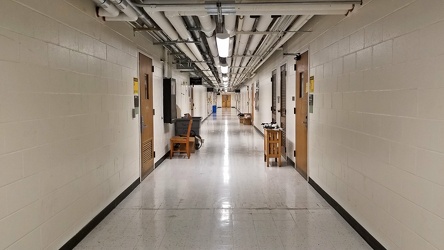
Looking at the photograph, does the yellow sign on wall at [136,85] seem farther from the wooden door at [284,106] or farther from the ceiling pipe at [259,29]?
the wooden door at [284,106]

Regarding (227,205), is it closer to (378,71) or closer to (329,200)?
(329,200)

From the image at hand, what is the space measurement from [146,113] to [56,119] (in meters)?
3.00

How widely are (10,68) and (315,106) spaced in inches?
155

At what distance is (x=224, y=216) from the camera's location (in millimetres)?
3648

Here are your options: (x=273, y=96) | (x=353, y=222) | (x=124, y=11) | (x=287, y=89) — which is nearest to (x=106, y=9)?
(x=124, y=11)

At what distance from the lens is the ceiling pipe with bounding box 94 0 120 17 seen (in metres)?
3.03

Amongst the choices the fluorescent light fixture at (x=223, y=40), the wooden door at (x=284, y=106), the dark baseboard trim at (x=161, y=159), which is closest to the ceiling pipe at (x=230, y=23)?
the fluorescent light fixture at (x=223, y=40)

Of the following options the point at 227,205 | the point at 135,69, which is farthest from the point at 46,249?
the point at 135,69

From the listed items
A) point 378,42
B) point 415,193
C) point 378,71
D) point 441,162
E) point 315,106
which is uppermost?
point 378,42

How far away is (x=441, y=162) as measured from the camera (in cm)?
196

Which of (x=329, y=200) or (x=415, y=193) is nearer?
(x=415, y=193)

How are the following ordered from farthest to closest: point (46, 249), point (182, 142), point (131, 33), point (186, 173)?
point (182, 142) < point (186, 173) < point (131, 33) < point (46, 249)

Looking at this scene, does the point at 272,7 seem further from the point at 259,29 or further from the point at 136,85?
the point at 136,85

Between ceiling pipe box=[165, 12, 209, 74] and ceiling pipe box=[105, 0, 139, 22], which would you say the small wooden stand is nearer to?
ceiling pipe box=[165, 12, 209, 74]
